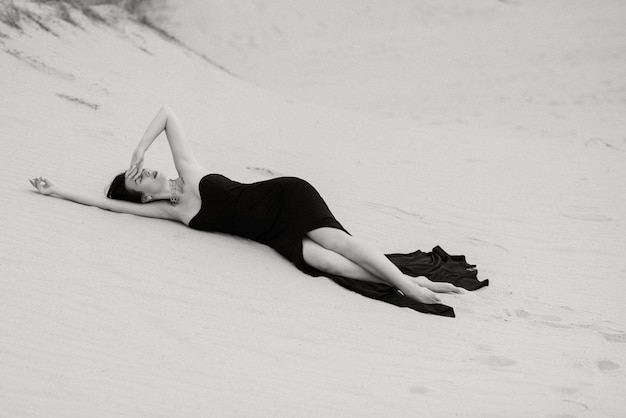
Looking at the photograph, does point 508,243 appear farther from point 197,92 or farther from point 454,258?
point 197,92

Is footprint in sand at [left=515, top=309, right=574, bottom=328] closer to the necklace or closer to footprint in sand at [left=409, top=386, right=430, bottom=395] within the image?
footprint in sand at [left=409, top=386, right=430, bottom=395]

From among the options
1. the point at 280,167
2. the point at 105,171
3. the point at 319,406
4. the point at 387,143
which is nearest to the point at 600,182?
the point at 387,143

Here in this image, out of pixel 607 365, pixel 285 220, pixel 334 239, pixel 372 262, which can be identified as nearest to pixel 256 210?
pixel 285 220

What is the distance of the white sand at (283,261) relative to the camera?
12.2ft

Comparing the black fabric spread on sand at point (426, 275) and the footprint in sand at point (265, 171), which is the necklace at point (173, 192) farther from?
the footprint in sand at point (265, 171)

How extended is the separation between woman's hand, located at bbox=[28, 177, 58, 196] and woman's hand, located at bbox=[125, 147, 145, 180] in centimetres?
72

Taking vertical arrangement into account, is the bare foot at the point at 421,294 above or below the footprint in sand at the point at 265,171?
below

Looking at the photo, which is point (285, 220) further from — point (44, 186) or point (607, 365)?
point (607, 365)

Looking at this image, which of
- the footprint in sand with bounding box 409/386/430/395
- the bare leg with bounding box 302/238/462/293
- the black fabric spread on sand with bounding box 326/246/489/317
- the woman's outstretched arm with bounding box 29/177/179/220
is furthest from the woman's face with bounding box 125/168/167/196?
the footprint in sand with bounding box 409/386/430/395

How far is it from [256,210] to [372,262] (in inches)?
39.7

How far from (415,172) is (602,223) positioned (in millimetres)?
2670

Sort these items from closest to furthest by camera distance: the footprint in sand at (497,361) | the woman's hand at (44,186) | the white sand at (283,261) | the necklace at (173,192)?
the white sand at (283,261) → the footprint in sand at (497,361) → the necklace at (173,192) → the woman's hand at (44,186)

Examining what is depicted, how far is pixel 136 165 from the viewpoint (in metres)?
5.35

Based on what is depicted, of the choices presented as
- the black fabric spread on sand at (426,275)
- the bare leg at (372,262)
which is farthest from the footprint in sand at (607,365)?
the bare leg at (372,262)
